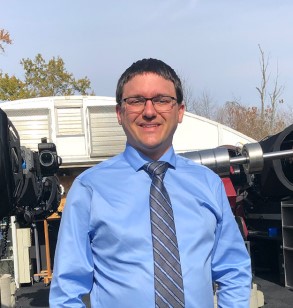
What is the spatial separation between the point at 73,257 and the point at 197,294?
0.44 m

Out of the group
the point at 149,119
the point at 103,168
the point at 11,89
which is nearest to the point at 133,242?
the point at 103,168

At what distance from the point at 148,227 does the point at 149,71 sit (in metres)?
0.57

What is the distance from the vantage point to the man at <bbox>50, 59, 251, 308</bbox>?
1.93m

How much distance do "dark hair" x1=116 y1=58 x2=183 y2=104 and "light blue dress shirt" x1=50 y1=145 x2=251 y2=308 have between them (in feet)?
0.78

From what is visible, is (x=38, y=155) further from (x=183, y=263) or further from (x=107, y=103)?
(x=107, y=103)

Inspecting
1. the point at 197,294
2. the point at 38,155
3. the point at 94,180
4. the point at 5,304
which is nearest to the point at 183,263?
the point at 197,294

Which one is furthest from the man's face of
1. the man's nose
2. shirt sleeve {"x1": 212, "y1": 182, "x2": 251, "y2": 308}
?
shirt sleeve {"x1": 212, "y1": 182, "x2": 251, "y2": 308}

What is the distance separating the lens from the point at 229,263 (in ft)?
6.98

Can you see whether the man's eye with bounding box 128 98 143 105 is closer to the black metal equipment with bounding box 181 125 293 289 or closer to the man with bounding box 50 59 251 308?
the man with bounding box 50 59 251 308

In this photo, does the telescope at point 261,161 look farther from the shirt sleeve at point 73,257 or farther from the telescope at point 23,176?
the shirt sleeve at point 73,257

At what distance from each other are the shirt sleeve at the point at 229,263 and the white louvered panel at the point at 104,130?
1056 centimetres

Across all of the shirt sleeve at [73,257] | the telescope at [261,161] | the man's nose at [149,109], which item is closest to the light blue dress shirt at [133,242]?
the shirt sleeve at [73,257]

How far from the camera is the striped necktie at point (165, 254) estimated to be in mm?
1920

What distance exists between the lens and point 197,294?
197cm
